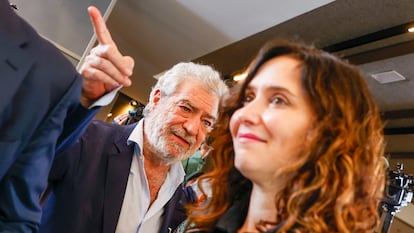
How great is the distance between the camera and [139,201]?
1.28 meters

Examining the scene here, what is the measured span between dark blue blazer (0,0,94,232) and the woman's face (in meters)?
0.37

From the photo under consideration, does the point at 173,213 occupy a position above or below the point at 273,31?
below

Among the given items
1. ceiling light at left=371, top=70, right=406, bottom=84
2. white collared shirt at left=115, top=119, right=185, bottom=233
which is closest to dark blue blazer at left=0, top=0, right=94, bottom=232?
white collared shirt at left=115, top=119, right=185, bottom=233

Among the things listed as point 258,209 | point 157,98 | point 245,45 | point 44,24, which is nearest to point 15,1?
point 44,24

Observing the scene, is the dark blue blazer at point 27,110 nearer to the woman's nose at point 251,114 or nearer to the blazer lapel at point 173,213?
the woman's nose at point 251,114

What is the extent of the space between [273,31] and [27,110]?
2943 mm

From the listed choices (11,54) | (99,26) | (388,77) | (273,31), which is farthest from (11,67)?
(388,77)

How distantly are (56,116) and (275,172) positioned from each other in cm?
45

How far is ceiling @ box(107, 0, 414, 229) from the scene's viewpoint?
2.78 metres

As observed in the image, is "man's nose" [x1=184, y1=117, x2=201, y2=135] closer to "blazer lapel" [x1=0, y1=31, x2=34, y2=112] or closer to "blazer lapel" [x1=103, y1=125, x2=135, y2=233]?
"blazer lapel" [x1=103, y1=125, x2=135, y2=233]

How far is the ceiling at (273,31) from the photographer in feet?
9.12

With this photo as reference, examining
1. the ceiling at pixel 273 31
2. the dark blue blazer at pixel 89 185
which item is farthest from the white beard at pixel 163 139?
the ceiling at pixel 273 31

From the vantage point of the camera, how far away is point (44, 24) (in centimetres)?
Result: 271

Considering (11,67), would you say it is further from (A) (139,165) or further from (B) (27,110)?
(A) (139,165)
